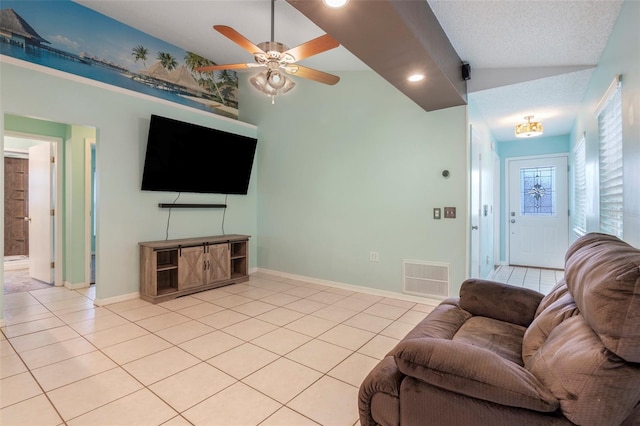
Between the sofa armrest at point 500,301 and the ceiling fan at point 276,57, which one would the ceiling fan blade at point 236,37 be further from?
the sofa armrest at point 500,301

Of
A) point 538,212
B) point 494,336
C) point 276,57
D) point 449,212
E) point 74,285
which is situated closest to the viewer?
point 494,336

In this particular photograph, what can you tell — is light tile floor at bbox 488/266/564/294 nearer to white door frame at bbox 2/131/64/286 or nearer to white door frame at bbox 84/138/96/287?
white door frame at bbox 84/138/96/287

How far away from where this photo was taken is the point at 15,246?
252 inches

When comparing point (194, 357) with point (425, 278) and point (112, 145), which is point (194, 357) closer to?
point (425, 278)

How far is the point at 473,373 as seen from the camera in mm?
1144

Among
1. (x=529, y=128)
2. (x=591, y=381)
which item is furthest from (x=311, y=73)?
(x=529, y=128)

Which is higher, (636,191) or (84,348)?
(636,191)

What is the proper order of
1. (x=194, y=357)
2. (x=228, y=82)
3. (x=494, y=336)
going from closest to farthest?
(x=494, y=336), (x=194, y=357), (x=228, y=82)

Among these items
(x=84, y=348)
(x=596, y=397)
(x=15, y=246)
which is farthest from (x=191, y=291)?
(x=15, y=246)

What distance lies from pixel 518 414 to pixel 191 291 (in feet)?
12.6

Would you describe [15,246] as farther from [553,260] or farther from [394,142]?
[553,260]

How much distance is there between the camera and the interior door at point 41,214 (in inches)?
Answer: 176

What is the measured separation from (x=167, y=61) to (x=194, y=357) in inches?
168

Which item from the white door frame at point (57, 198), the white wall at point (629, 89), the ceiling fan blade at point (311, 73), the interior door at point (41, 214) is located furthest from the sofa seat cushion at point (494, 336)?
the interior door at point (41, 214)
